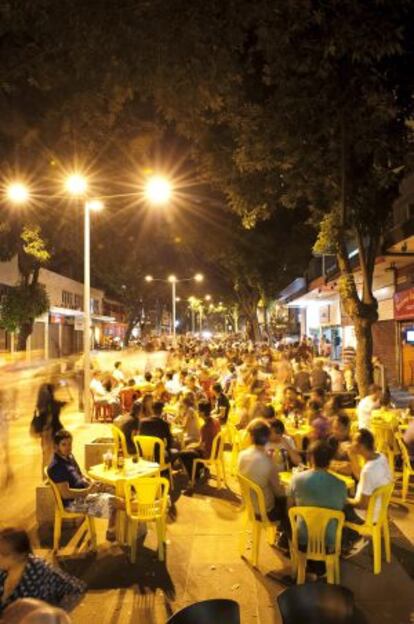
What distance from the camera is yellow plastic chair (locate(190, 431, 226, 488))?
9.36m

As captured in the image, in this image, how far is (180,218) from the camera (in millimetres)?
36531

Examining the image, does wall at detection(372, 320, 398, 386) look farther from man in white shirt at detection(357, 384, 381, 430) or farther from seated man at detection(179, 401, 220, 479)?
seated man at detection(179, 401, 220, 479)

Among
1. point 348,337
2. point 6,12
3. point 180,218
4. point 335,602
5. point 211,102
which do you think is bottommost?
point 335,602

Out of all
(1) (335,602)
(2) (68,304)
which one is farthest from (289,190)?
(2) (68,304)

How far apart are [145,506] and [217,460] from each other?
304 centimetres

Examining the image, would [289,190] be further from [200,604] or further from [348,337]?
[348,337]

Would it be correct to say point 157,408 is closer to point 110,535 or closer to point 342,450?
point 110,535

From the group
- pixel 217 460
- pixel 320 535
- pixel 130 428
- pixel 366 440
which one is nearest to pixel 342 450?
pixel 366 440

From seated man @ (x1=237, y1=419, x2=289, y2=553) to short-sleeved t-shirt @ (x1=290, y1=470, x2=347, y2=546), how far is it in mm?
667

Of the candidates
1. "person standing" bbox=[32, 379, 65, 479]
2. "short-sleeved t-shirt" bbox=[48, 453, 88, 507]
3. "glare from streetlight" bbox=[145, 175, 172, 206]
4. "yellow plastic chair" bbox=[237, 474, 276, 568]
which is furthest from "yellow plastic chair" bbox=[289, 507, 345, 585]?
"glare from streetlight" bbox=[145, 175, 172, 206]

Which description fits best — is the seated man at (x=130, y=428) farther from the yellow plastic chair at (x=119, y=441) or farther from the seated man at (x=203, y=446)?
the seated man at (x=203, y=446)

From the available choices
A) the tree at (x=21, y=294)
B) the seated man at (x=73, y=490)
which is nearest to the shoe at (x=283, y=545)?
the seated man at (x=73, y=490)

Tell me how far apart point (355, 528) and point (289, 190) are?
26.6 ft

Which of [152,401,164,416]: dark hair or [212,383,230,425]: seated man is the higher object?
[152,401,164,416]: dark hair
